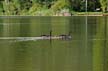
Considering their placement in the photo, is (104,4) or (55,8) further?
(55,8)

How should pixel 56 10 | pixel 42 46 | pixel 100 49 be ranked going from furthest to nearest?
pixel 56 10, pixel 42 46, pixel 100 49

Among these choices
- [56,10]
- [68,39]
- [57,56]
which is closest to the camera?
[57,56]

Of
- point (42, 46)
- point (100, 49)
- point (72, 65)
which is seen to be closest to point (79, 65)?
point (72, 65)

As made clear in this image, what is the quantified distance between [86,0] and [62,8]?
5.44 m

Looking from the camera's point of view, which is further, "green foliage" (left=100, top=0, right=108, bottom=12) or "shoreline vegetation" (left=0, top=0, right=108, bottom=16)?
"shoreline vegetation" (left=0, top=0, right=108, bottom=16)

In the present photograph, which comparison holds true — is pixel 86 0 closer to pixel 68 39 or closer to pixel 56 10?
pixel 56 10

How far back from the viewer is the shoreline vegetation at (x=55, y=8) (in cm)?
10538

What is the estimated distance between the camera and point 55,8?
105m

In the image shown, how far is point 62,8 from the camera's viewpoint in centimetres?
10638

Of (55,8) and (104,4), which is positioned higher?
(104,4)

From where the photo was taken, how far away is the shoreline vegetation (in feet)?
346

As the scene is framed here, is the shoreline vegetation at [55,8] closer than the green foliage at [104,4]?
No

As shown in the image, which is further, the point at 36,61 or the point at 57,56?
the point at 57,56

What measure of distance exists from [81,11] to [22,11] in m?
12.1
